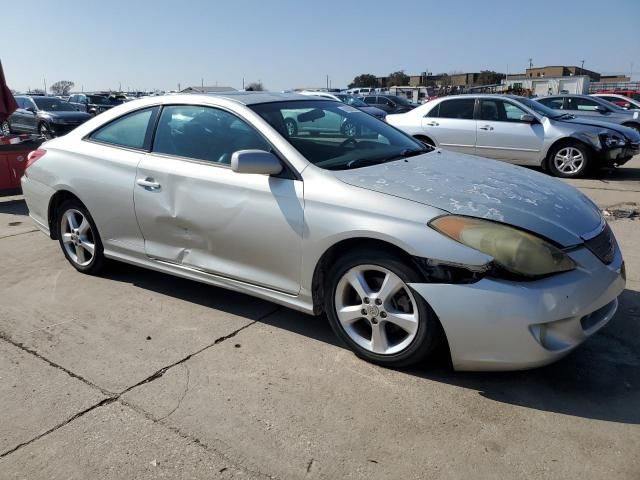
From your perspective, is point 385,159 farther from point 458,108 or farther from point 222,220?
point 458,108

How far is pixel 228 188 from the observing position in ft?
11.5

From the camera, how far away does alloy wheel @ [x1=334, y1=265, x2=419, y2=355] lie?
9.59ft

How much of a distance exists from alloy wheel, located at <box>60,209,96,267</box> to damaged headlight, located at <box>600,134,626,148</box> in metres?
8.25

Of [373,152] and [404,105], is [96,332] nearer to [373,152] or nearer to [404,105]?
[373,152]

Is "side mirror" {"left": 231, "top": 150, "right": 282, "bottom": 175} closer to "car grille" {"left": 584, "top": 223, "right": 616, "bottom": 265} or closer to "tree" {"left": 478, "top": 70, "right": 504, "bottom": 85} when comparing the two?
"car grille" {"left": 584, "top": 223, "right": 616, "bottom": 265}

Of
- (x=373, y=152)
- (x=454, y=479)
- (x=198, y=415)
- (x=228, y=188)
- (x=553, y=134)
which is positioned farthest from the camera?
(x=553, y=134)

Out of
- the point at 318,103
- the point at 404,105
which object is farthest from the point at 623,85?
the point at 318,103

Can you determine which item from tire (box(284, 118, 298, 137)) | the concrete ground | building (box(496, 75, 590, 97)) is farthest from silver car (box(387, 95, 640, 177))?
building (box(496, 75, 590, 97))

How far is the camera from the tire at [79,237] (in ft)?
14.7

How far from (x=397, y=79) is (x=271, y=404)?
3863 inches

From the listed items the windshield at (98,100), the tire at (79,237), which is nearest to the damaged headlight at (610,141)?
the tire at (79,237)

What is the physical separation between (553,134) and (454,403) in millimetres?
7786

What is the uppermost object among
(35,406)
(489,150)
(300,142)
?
(300,142)

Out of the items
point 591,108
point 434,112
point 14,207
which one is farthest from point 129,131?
point 591,108
